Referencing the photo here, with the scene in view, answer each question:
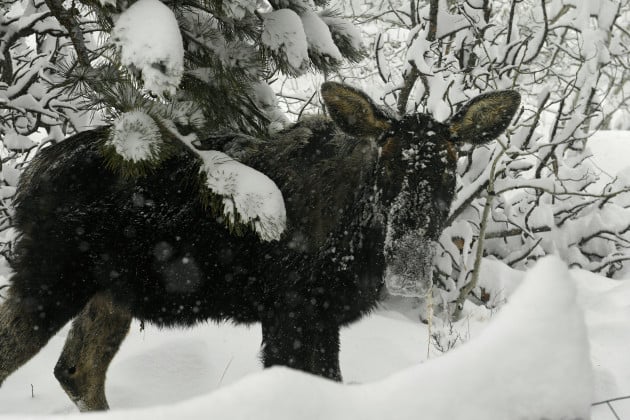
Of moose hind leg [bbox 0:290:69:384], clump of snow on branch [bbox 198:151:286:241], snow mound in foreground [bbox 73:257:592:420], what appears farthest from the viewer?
moose hind leg [bbox 0:290:69:384]

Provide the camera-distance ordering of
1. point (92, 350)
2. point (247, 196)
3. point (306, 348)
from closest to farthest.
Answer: point (247, 196), point (306, 348), point (92, 350)

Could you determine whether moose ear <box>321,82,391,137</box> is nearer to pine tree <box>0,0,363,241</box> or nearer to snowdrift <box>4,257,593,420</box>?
pine tree <box>0,0,363,241</box>

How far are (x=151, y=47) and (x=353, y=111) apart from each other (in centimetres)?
141

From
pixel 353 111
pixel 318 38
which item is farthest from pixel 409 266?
pixel 318 38

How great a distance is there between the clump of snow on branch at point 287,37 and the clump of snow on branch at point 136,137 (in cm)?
106

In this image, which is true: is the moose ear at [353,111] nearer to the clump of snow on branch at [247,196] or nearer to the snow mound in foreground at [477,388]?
the clump of snow on branch at [247,196]

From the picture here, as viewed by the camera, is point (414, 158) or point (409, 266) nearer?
point (409, 266)

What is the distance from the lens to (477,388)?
3.63 feet

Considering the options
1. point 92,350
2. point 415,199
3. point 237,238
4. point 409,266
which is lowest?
point 92,350

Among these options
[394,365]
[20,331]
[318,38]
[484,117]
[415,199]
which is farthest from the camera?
[394,365]

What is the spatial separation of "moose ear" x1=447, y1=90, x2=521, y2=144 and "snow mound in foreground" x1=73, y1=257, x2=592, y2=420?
2.35 meters

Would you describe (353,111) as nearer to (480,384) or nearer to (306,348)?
(306,348)

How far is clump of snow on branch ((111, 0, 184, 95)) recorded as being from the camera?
223 cm

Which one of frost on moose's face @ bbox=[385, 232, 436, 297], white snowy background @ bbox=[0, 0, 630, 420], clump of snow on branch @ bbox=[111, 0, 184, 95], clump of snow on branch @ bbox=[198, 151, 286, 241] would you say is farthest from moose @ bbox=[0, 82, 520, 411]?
clump of snow on branch @ bbox=[111, 0, 184, 95]
